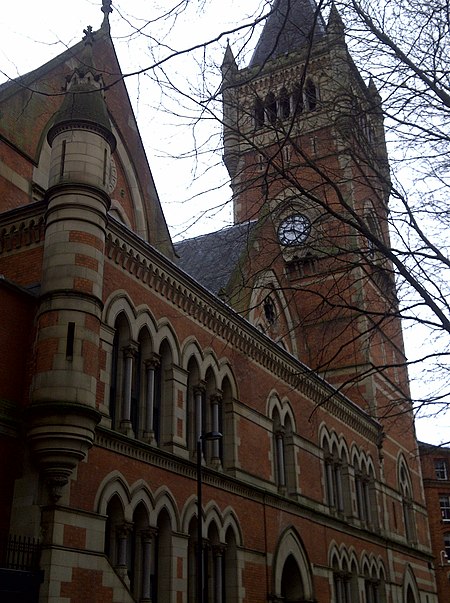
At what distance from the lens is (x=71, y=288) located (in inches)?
543

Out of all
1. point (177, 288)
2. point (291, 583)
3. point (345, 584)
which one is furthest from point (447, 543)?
point (177, 288)

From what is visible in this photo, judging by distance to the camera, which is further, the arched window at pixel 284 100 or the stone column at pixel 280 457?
the stone column at pixel 280 457

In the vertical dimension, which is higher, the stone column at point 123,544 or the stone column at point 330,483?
the stone column at point 330,483

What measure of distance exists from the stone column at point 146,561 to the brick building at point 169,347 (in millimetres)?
44

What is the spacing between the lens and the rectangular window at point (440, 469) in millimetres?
63750

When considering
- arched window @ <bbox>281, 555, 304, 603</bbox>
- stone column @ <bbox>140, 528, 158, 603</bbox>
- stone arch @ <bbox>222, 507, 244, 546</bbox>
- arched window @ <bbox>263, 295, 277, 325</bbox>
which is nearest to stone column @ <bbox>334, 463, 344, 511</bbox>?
arched window @ <bbox>281, 555, 304, 603</bbox>

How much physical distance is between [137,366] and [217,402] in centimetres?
348

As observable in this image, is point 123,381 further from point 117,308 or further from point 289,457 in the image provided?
point 289,457

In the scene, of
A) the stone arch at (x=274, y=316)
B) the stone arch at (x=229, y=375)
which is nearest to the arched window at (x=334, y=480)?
the stone arch at (x=274, y=316)

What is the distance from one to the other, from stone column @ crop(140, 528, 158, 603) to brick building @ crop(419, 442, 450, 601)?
4601cm

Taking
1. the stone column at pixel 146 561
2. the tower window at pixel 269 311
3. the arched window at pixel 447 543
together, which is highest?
the tower window at pixel 269 311

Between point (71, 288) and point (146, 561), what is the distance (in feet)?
18.4

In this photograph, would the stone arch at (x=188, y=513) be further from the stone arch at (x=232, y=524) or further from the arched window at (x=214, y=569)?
the stone arch at (x=232, y=524)

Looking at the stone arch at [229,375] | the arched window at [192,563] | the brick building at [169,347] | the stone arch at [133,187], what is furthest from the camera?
the stone arch at [133,187]
